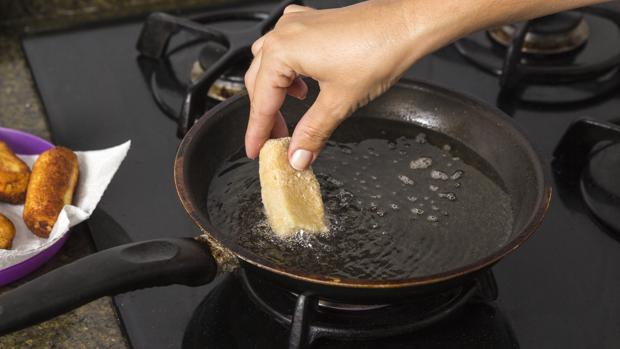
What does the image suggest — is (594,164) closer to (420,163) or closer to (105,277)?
(420,163)

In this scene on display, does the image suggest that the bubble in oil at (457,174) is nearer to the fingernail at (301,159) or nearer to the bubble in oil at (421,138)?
the bubble in oil at (421,138)

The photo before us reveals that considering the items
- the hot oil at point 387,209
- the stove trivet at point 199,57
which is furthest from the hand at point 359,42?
the stove trivet at point 199,57

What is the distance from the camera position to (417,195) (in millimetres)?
998

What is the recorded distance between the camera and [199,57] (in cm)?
131

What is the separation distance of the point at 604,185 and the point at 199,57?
683mm

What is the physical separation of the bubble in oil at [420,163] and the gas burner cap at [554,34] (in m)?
0.42

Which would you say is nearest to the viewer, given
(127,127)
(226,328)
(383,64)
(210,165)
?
(383,64)

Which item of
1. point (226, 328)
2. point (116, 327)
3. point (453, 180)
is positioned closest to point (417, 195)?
point (453, 180)

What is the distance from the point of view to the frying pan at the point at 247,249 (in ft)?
2.39

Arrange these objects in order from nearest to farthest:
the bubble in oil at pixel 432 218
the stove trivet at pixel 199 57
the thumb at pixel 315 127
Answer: the thumb at pixel 315 127
the bubble in oil at pixel 432 218
the stove trivet at pixel 199 57

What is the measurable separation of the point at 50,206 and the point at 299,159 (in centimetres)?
33

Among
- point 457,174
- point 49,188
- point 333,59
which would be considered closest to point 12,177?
point 49,188

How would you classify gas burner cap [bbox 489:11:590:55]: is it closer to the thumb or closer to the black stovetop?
the black stovetop

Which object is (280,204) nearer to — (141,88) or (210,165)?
(210,165)
